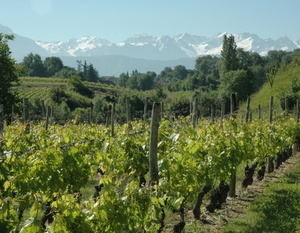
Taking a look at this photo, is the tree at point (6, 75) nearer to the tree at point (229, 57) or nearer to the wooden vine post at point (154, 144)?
the wooden vine post at point (154, 144)

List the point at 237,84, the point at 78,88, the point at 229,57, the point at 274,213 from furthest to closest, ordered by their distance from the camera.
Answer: the point at 78,88 → the point at 229,57 → the point at 237,84 → the point at 274,213

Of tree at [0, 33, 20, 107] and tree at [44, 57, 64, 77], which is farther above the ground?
tree at [44, 57, 64, 77]

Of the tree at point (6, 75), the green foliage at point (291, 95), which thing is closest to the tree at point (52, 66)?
the green foliage at point (291, 95)

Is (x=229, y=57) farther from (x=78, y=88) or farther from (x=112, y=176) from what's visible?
(x=112, y=176)

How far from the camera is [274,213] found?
8406 millimetres

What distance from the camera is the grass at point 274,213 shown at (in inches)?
296

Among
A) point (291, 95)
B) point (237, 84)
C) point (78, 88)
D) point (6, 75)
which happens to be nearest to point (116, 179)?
point (6, 75)

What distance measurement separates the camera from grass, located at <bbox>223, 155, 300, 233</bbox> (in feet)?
24.7

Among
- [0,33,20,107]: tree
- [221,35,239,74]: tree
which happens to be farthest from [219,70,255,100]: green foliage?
[0,33,20,107]: tree

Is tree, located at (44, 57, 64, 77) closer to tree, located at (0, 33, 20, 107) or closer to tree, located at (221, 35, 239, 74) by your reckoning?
tree, located at (221, 35, 239, 74)

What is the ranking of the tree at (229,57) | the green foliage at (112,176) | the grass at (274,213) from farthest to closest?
the tree at (229,57) < the grass at (274,213) < the green foliage at (112,176)

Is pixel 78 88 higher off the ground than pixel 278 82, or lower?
lower

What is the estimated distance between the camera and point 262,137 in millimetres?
10273

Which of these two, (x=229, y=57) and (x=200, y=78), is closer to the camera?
(x=229, y=57)
